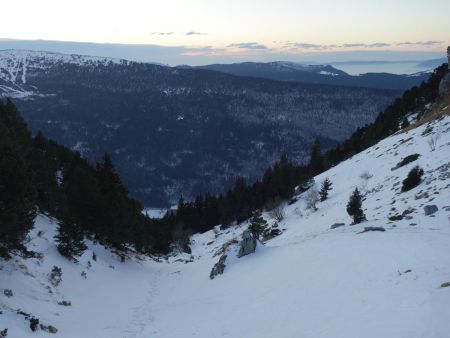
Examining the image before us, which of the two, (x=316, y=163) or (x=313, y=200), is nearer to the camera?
(x=313, y=200)

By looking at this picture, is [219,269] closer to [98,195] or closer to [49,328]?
[98,195]

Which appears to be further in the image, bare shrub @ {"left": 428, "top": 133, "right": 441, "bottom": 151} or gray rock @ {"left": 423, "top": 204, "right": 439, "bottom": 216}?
bare shrub @ {"left": 428, "top": 133, "right": 441, "bottom": 151}

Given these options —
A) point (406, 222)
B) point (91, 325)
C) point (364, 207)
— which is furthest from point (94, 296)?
point (364, 207)

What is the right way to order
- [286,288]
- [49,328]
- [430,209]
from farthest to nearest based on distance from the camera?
[430,209] < [286,288] < [49,328]

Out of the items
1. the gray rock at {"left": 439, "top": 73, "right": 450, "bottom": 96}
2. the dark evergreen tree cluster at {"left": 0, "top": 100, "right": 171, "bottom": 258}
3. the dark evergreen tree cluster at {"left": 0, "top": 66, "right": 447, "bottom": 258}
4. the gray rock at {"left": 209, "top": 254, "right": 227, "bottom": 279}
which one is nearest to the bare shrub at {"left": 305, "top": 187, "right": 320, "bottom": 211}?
the dark evergreen tree cluster at {"left": 0, "top": 66, "right": 447, "bottom": 258}

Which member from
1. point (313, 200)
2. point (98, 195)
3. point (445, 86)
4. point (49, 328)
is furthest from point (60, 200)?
point (445, 86)

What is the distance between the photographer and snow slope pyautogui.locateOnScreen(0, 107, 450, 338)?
44.5ft

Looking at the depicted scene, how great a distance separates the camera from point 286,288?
19.7 meters

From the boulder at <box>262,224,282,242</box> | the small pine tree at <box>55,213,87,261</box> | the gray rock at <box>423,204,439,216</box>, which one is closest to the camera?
the gray rock at <box>423,204,439,216</box>

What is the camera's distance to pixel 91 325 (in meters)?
20.0

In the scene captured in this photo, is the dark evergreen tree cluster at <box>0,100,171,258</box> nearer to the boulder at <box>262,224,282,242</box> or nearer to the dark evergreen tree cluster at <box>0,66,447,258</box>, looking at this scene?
the dark evergreen tree cluster at <box>0,66,447,258</box>

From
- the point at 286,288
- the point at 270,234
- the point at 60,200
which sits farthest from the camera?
the point at 60,200

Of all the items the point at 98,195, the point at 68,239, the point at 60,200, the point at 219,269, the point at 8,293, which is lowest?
the point at 60,200

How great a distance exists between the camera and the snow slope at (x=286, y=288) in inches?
534
